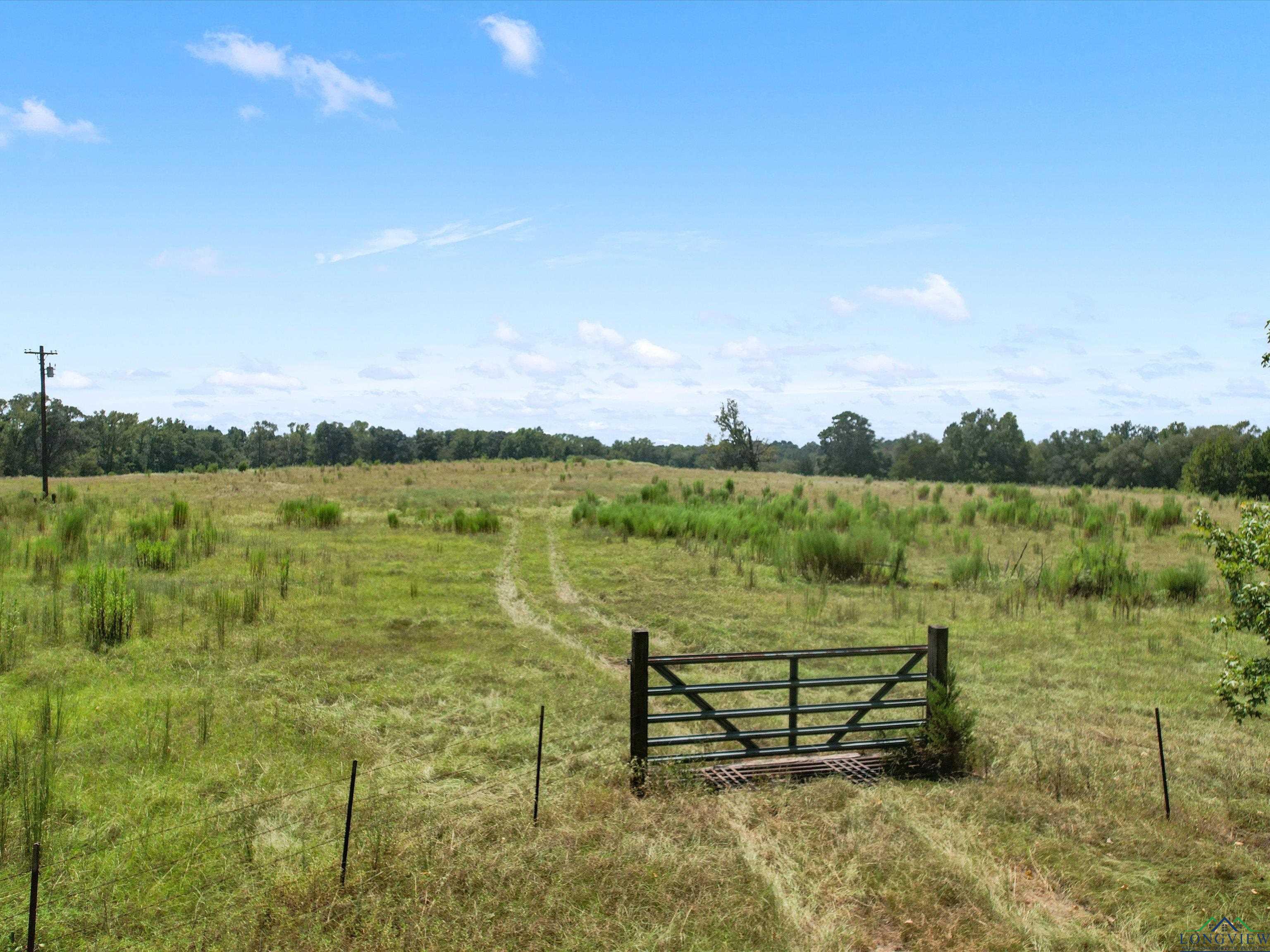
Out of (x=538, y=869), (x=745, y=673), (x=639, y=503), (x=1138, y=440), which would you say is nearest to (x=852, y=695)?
(x=745, y=673)

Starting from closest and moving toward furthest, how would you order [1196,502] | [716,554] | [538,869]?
[538,869], [716,554], [1196,502]

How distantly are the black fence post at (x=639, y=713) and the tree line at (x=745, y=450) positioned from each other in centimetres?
4737

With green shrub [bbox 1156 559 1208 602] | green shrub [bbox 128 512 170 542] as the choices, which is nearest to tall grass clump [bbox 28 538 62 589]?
green shrub [bbox 128 512 170 542]

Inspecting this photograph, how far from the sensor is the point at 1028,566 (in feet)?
67.7

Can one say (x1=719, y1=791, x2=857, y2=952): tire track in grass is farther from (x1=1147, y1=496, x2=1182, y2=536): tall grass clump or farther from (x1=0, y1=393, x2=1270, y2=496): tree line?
(x1=0, y1=393, x2=1270, y2=496): tree line

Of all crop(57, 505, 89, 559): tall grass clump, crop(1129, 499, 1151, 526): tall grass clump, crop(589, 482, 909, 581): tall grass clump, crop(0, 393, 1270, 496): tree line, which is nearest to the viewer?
crop(57, 505, 89, 559): tall grass clump

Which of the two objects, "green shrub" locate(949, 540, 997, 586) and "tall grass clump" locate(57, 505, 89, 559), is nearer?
"green shrub" locate(949, 540, 997, 586)

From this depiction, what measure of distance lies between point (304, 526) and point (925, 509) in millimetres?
22940

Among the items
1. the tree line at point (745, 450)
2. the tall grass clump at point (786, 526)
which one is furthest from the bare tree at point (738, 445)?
the tall grass clump at point (786, 526)

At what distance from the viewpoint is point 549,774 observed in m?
7.84

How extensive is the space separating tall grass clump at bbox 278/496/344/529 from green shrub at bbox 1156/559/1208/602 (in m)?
24.1

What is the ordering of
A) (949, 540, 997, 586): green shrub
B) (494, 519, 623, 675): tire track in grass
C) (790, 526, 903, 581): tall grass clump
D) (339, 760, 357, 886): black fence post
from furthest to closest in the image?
(790, 526, 903, 581): tall grass clump → (949, 540, 997, 586): green shrub → (494, 519, 623, 675): tire track in grass → (339, 760, 357, 886): black fence post

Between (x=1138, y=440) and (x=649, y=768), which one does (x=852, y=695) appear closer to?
(x=649, y=768)

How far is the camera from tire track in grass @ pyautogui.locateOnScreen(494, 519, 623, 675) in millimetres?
12656
